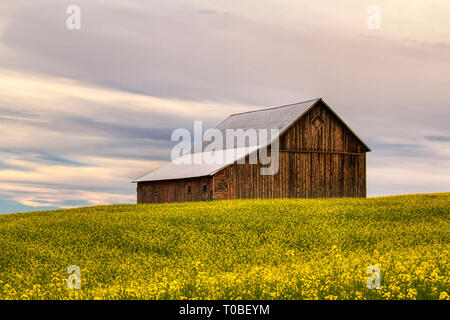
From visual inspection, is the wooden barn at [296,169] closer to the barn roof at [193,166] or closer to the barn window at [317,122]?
the barn window at [317,122]

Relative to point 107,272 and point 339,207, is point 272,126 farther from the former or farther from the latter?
point 107,272

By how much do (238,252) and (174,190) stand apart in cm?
2614

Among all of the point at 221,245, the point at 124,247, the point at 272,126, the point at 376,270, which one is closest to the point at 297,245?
the point at 221,245

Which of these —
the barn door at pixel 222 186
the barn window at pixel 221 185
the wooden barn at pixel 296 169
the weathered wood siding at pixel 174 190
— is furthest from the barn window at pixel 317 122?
the weathered wood siding at pixel 174 190

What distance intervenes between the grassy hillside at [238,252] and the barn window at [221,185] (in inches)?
222

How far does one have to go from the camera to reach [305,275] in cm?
1325

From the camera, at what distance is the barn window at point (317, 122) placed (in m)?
44.6

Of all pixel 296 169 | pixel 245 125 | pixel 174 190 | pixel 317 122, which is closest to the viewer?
pixel 296 169

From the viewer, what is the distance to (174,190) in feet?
155

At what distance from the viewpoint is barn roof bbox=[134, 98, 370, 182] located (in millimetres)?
42375

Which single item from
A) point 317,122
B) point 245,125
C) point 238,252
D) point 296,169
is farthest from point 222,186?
point 238,252

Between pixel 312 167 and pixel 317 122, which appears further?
pixel 317 122

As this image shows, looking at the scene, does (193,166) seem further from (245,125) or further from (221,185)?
(245,125)
